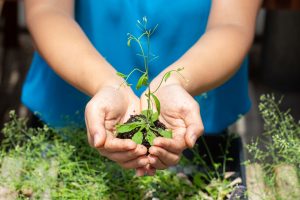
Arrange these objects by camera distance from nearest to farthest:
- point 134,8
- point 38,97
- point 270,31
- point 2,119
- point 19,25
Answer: point 134,8 → point 38,97 → point 2,119 → point 270,31 → point 19,25

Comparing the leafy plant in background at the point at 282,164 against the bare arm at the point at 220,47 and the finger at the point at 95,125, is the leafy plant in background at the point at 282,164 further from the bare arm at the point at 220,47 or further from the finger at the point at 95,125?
the finger at the point at 95,125

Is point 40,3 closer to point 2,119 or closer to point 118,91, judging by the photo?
Answer: point 118,91

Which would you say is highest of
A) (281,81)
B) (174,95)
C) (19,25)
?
(19,25)

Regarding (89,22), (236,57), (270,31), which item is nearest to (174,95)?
(236,57)

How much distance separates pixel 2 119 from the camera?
384cm

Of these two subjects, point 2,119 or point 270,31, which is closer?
point 2,119

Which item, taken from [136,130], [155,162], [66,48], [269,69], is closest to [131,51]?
[66,48]

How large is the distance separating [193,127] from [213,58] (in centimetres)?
31

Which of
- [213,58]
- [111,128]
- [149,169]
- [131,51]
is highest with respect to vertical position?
[131,51]

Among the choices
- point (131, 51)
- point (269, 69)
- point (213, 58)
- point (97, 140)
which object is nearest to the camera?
point (97, 140)

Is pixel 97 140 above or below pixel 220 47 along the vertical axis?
below

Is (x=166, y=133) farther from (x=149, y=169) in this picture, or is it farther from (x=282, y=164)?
(x=282, y=164)

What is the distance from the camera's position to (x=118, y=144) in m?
1.44

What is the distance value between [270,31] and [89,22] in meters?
2.39
